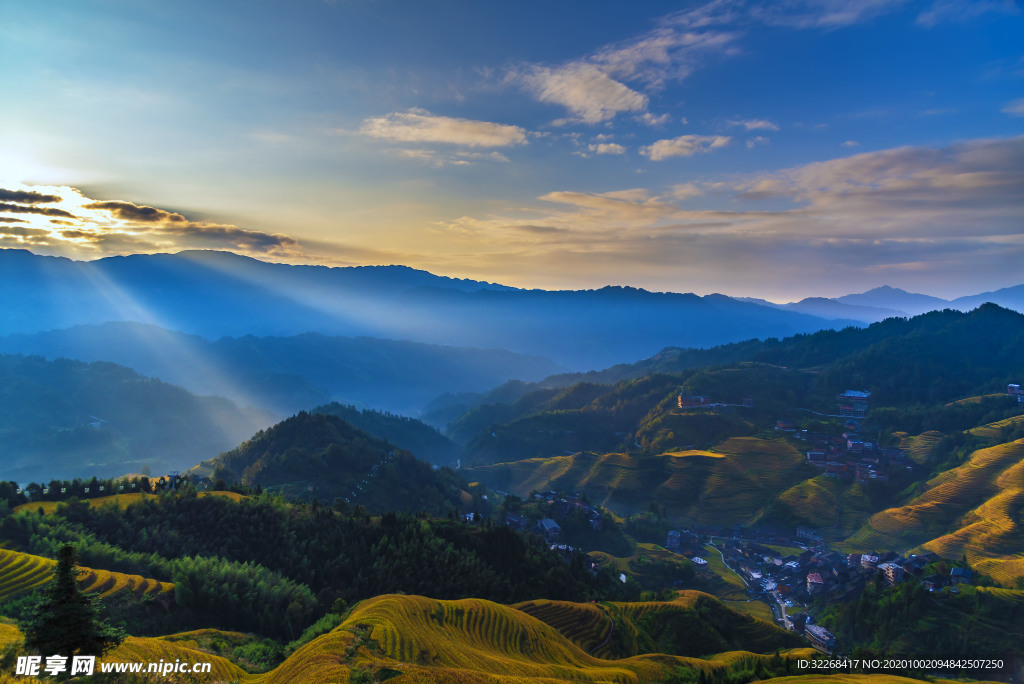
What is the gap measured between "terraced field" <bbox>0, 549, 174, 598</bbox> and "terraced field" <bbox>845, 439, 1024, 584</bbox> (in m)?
74.6

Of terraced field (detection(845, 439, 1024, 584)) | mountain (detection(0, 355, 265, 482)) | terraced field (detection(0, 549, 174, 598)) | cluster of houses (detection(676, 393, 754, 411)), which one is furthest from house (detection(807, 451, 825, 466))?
mountain (detection(0, 355, 265, 482))

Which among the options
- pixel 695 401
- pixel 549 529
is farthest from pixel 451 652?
pixel 695 401

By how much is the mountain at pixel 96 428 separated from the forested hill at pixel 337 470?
93.9m

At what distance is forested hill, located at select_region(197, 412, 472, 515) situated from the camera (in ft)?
255

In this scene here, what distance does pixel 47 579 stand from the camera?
25719 mm

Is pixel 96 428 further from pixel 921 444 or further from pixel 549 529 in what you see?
pixel 921 444

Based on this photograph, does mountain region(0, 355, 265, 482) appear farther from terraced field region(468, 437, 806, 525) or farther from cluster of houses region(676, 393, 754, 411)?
cluster of houses region(676, 393, 754, 411)

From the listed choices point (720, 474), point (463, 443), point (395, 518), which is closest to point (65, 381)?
point (463, 443)

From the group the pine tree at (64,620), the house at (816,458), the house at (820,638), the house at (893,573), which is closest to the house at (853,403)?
the house at (816,458)

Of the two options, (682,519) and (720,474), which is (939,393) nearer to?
(720,474)

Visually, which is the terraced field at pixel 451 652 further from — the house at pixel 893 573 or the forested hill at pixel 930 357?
the forested hill at pixel 930 357

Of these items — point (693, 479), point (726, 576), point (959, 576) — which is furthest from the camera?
point (693, 479)

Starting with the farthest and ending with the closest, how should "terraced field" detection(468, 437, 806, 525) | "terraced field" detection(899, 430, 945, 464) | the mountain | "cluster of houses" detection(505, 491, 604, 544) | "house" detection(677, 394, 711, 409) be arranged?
the mountain, "house" detection(677, 394, 711, 409), "terraced field" detection(899, 430, 945, 464), "terraced field" detection(468, 437, 806, 525), "cluster of houses" detection(505, 491, 604, 544)

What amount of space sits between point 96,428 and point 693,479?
613ft
